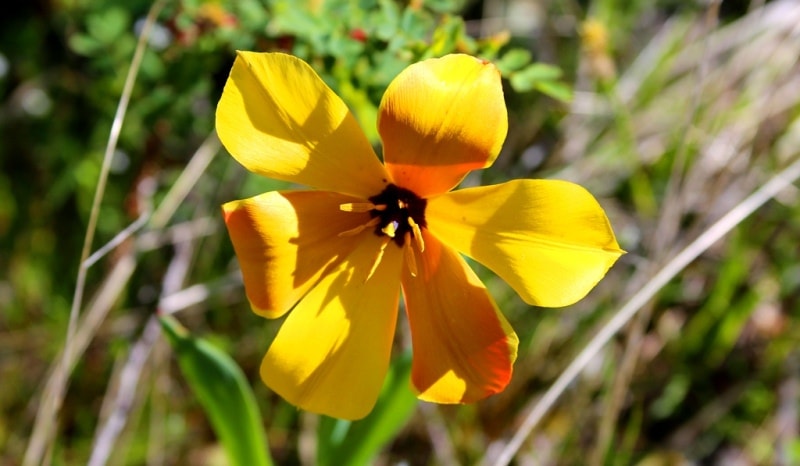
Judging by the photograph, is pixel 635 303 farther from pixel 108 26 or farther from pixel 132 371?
pixel 108 26

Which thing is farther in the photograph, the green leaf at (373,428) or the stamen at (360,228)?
the green leaf at (373,428)

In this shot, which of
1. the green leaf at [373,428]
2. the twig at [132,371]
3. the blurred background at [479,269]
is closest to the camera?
the green leaf at [373,428]

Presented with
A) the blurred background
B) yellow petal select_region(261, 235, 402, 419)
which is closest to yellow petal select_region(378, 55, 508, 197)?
yellow petal select_region(261, 235, 402, 419)

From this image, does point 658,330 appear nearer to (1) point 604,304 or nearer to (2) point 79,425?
(1) point 604,304

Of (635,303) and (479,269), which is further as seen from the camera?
(479,269)

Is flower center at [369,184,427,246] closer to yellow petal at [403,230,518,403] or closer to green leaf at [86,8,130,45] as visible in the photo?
yellow petal at [403,230,518,403]

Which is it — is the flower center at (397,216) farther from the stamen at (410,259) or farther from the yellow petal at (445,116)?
the yellow petal at (445,116)

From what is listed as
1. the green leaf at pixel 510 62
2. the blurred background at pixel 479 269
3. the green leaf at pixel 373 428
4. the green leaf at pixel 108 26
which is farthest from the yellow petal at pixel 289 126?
the green leaf at pixel 108 26

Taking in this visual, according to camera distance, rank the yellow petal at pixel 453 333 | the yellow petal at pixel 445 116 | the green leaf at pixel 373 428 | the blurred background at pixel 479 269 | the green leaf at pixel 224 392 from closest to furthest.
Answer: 1. the yellow petal at pixel 445 116
2. the yellow petal at pixel 453 333
3. the green leaf at pixel 224 392
4. the green leaf at pixel 373 428
5. the blurred background at pixel 479 269

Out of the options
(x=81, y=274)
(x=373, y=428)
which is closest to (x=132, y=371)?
(x=81, y=274)
